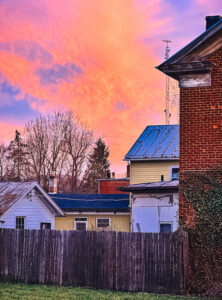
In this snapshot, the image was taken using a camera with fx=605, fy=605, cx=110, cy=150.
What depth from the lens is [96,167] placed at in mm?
72812

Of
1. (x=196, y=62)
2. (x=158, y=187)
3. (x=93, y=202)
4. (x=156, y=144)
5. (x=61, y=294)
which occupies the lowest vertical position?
(x=61, y=294)

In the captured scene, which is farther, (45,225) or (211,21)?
(45,225)

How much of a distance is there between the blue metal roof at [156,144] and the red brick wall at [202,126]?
16.9m

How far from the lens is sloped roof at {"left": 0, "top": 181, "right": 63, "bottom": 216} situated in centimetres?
3309

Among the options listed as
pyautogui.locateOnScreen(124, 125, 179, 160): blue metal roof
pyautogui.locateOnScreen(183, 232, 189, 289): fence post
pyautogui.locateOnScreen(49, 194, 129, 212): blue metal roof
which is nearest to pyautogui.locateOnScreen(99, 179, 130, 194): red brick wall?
pyautogui.locateOnScreen(49, 194, 129, 212): blue metal roof

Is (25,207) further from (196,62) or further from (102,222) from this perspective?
(196,62)

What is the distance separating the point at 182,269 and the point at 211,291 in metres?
0.97

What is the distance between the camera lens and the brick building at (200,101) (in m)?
17.4

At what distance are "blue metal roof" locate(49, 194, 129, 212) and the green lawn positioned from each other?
69.8 ft

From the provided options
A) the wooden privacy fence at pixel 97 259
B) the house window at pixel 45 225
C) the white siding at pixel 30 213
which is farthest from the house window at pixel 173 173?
the wooden privacy fence at pixel 97 259

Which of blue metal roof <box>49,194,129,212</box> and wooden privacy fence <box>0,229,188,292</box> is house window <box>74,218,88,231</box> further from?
wooden privacy fence <box>0,229,188,292</box>

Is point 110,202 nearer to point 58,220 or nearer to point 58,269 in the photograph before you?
point 58,220

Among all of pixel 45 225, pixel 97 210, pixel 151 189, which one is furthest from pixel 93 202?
pixel 151 189

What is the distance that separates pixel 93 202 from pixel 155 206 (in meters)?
10.6
